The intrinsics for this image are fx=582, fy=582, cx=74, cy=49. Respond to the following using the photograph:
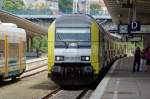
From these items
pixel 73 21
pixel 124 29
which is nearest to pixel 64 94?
pixel 73 21

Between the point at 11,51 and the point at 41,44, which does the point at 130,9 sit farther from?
the point at 41,44

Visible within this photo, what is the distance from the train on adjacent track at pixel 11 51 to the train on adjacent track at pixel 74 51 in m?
Answer: 2.14

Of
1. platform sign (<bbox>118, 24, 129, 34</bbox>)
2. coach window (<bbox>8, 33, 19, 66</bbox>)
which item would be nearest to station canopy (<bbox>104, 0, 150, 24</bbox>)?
platform sign (<bbox>118, 24, 129, 34</bbox>)

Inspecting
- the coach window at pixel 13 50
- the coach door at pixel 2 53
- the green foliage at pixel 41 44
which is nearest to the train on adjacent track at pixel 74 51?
the coach door at pixel 2 53

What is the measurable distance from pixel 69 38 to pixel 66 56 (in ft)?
2.78

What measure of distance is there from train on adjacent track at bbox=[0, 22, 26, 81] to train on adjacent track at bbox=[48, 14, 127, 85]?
214 centimetres

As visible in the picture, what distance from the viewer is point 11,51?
26562 millimetres

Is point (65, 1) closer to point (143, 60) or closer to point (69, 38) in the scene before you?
point (143, 60)

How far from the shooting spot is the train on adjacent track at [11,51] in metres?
24.8

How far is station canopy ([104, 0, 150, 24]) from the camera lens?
39.7 m

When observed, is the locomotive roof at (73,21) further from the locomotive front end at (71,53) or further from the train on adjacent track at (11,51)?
the train on adjacent track at (11,51)

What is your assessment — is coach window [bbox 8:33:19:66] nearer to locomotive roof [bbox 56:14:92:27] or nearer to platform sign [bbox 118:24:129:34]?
locomotive roof [bbox 56:14:92:27]

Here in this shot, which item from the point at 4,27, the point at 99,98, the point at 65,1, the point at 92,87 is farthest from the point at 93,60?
the point at 65,1

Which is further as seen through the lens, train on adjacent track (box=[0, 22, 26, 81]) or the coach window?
the coach window
